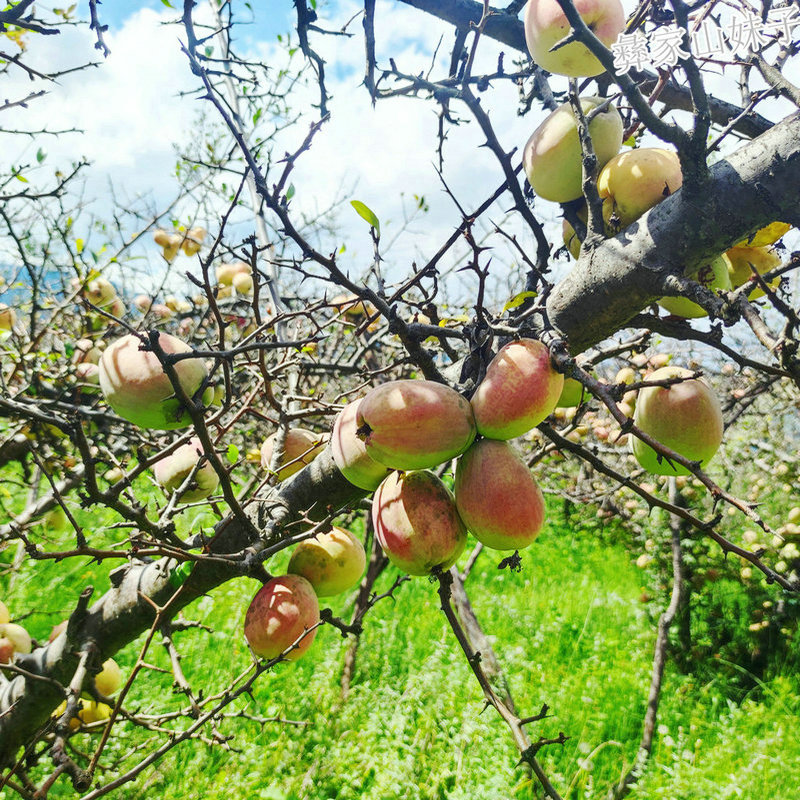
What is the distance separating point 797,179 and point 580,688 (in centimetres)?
360

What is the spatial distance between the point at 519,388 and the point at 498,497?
200 mm

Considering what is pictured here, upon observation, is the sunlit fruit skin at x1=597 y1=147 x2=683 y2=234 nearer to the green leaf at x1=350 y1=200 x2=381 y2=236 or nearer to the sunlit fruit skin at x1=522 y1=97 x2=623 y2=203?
the sunlit fruit skin at x1=522 y1=97 x2=623 y2=203

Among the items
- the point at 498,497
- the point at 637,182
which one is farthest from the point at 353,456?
the point at 637,182

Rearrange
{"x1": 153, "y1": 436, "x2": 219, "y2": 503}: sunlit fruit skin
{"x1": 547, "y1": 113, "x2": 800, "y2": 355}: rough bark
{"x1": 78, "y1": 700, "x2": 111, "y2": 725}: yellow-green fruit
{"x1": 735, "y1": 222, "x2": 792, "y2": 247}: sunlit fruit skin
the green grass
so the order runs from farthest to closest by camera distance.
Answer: the green grass → {"x1": 78, "y1": 700, "x2": 111, "y2": 725}: yellow-green fruit → {"x1": 153, "y1": 436, "x2": 219, "y2": 503}: sunlit fruit skin → {"x1": 735, "y1": 222, "x2": 792, "y2": 247}: sunlit fruit skin → {"x1": 547, "y1": 113, "x2": 800, "y2": 355}: rough bark

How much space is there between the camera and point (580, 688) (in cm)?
366

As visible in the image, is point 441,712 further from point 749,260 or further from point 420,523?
point 749,260

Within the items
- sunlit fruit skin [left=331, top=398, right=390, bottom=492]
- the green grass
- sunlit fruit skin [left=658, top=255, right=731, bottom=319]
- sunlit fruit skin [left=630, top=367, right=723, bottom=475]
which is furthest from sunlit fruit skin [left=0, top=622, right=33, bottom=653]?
sunlit fruit skin [left=658, top=255, right=731, bottom=319]

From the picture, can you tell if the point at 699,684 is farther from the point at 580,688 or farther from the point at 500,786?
the point at 500,786

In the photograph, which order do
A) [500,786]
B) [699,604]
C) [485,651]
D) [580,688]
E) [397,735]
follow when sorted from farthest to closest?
[699,604]
[580,688]
[397,735]
[500,786]
[485,651]

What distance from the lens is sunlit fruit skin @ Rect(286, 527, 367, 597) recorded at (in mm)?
1479

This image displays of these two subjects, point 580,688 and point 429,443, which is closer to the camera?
point 429,443

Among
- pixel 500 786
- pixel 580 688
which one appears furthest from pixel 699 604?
pixel 500 786

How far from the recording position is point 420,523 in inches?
41.4

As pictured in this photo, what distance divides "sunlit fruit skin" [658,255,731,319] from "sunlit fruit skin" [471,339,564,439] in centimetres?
→ 27
